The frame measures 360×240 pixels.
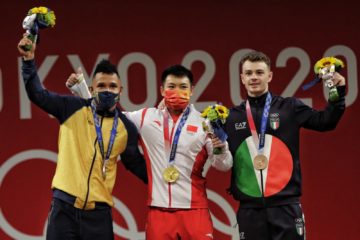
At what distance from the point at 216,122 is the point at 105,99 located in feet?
1.95

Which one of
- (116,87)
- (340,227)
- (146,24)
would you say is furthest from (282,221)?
(146,24)

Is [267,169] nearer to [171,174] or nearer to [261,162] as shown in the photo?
[261,162]

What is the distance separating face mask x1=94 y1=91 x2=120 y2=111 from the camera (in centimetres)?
432

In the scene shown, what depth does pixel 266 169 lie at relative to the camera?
4.33 m

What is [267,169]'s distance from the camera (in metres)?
4.33

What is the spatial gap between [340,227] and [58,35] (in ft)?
8.05

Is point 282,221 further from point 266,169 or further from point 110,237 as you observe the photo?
point 110,237

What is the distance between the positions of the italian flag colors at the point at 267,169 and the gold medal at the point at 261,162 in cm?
2

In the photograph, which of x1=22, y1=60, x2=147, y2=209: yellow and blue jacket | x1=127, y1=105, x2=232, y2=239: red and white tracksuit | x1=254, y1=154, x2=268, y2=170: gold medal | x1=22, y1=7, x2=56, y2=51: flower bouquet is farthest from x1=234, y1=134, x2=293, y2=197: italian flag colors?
x1=22, y1=7, x2=56, y2=51: flower bouquet

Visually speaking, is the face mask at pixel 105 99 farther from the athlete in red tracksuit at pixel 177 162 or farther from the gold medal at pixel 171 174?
the gold medal at pixel 171 174

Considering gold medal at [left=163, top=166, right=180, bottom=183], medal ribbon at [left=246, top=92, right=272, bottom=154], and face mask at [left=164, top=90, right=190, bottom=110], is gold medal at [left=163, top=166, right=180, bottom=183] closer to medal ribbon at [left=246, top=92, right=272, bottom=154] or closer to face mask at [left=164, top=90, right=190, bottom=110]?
face mask at [left=164, top=90, right=190, bottom=110]

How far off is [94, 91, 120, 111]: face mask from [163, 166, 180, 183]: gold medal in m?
0.46

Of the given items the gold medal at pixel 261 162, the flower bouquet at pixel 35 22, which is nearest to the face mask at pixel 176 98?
the gold medal at pixel 261 162

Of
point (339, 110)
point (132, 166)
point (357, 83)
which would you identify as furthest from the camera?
point (357, 83)
